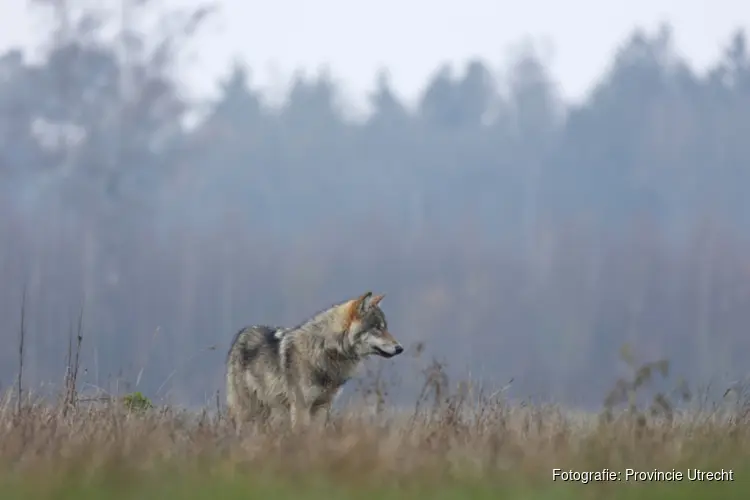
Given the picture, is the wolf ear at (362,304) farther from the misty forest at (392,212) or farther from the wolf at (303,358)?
the misty forest at (392,212)

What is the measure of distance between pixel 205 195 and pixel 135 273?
1517cm

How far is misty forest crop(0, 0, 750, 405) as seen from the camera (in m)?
40.3

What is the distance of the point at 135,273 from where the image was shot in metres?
42.7

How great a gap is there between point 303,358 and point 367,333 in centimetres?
57

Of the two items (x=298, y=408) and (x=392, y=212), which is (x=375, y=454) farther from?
(x=392, y=212)

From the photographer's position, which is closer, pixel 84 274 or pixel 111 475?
pixel 111 475

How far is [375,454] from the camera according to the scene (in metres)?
6.45

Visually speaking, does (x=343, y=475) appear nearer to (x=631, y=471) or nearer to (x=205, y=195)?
(x=631, y=471)

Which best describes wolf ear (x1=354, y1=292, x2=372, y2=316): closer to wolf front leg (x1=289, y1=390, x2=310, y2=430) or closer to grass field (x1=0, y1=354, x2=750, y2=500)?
wolf front leg (x1=289, y1=390, x2=310, y2=430)

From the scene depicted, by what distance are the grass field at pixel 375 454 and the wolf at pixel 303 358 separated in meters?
1.42

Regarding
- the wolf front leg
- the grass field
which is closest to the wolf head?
the wolf front leg

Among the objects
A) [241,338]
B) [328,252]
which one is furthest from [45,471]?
[328,252]

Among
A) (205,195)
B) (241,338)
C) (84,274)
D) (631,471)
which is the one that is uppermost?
(205,195)

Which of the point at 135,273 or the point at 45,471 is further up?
the point at 135,273
